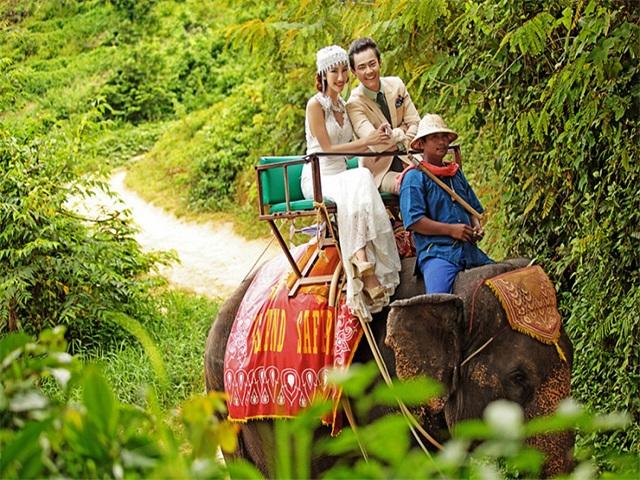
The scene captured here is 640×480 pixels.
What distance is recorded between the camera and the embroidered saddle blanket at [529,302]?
484 cm

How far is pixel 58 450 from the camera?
1455 mm

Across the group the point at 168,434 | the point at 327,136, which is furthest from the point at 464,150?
the point at 168,434

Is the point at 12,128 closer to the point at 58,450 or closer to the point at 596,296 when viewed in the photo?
the point at 596,296

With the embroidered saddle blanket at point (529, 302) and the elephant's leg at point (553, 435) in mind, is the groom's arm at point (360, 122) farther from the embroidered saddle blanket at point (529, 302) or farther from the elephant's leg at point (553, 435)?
the elephant's leg at point (553, 435)

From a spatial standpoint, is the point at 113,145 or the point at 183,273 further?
the point at 113,145

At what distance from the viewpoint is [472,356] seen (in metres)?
4.88

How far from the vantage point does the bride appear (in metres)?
5.05

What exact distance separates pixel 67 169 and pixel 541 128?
A: 5243 mm

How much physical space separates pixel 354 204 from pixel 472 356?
2.56 feet

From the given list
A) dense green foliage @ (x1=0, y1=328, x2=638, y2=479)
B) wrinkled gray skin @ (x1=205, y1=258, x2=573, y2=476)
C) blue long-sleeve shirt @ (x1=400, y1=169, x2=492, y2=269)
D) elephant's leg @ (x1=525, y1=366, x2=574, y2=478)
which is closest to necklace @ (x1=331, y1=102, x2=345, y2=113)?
blue long-sleeve shirt @ (x1=400, y1=169, x2=492, y2=269)

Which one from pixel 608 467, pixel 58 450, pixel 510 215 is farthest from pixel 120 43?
pixel 58 450

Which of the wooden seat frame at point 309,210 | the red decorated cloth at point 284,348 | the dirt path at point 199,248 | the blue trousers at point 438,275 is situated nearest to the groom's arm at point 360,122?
the wooden seat frame at point 309,210

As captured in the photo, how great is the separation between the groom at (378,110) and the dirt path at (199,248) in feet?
24.5

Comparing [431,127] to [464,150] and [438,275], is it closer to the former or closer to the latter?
[438,275]
